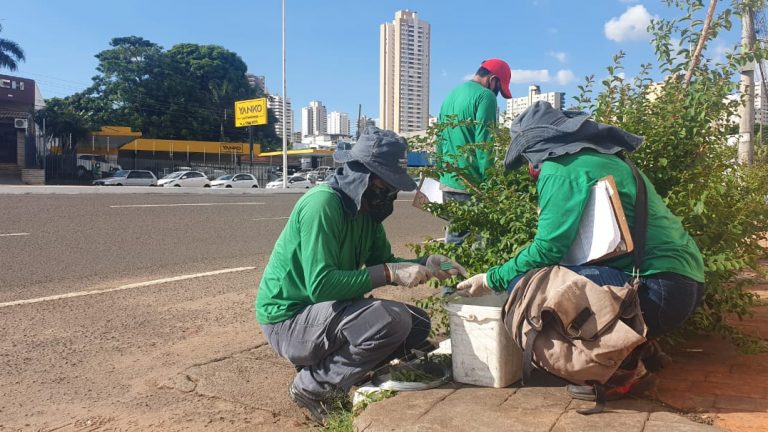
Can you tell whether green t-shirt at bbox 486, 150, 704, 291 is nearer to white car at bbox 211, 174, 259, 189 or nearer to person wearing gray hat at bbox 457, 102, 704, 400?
person wearing gray hat at bbox 457, 102, 704, 400

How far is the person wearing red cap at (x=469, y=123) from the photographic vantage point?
3.81 meters

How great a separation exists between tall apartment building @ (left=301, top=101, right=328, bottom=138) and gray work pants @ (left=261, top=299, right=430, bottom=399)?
127m

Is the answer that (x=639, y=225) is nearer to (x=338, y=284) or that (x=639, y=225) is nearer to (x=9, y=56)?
(x=338, y=284)

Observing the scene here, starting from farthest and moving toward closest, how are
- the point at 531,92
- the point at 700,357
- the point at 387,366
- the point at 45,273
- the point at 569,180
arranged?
the point at 45,273
the point at 531,92
the point at 700,357
the point at 387,366
the point at 569,180

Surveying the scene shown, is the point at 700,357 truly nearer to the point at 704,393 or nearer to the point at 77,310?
the point at 704,393

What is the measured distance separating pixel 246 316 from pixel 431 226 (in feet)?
25.9

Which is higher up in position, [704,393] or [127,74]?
[127,74]

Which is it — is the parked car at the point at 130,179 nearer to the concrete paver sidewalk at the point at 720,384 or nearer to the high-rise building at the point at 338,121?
the concrete paver sidewalk at the point at 720,384

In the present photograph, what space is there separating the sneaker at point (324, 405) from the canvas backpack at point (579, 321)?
902 mm

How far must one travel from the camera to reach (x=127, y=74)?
2158 inches

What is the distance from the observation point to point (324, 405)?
3.02 meters

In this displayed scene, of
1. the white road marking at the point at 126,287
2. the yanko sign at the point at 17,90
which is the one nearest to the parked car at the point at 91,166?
the yanko sign at the point at 17,90

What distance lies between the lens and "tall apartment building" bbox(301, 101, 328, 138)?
424ft

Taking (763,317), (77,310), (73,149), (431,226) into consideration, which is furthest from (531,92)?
(73,149)
